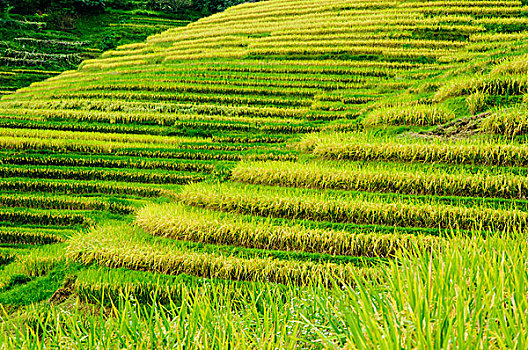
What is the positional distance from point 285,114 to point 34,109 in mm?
11483

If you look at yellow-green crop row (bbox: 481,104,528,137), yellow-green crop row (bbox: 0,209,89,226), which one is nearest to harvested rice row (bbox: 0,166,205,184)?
yellow-green crop row (bbox: 0,209,89,226)

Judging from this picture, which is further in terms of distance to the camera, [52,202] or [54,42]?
[54,42]

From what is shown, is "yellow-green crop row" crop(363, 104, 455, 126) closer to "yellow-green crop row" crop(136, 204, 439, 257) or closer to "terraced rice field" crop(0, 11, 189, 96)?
"yellow-green crop row" crop(136, 204, 439, 257)

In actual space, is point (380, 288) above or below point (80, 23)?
below

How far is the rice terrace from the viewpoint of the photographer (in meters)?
2.25

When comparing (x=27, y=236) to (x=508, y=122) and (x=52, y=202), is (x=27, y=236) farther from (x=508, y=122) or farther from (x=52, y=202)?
(x=508, y=122)

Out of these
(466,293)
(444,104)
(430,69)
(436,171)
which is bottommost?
(436,171)

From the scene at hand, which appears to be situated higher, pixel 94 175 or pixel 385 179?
pixel 385 179

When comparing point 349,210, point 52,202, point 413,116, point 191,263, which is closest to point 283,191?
point 349,210

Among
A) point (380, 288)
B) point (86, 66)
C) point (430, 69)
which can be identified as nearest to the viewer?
point (380, 288)

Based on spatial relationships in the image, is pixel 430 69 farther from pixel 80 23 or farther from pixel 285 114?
pixel 80 23

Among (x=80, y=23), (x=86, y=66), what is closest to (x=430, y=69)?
(x=86, y=66)

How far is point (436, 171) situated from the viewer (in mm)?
7844

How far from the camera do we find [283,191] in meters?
8.20
